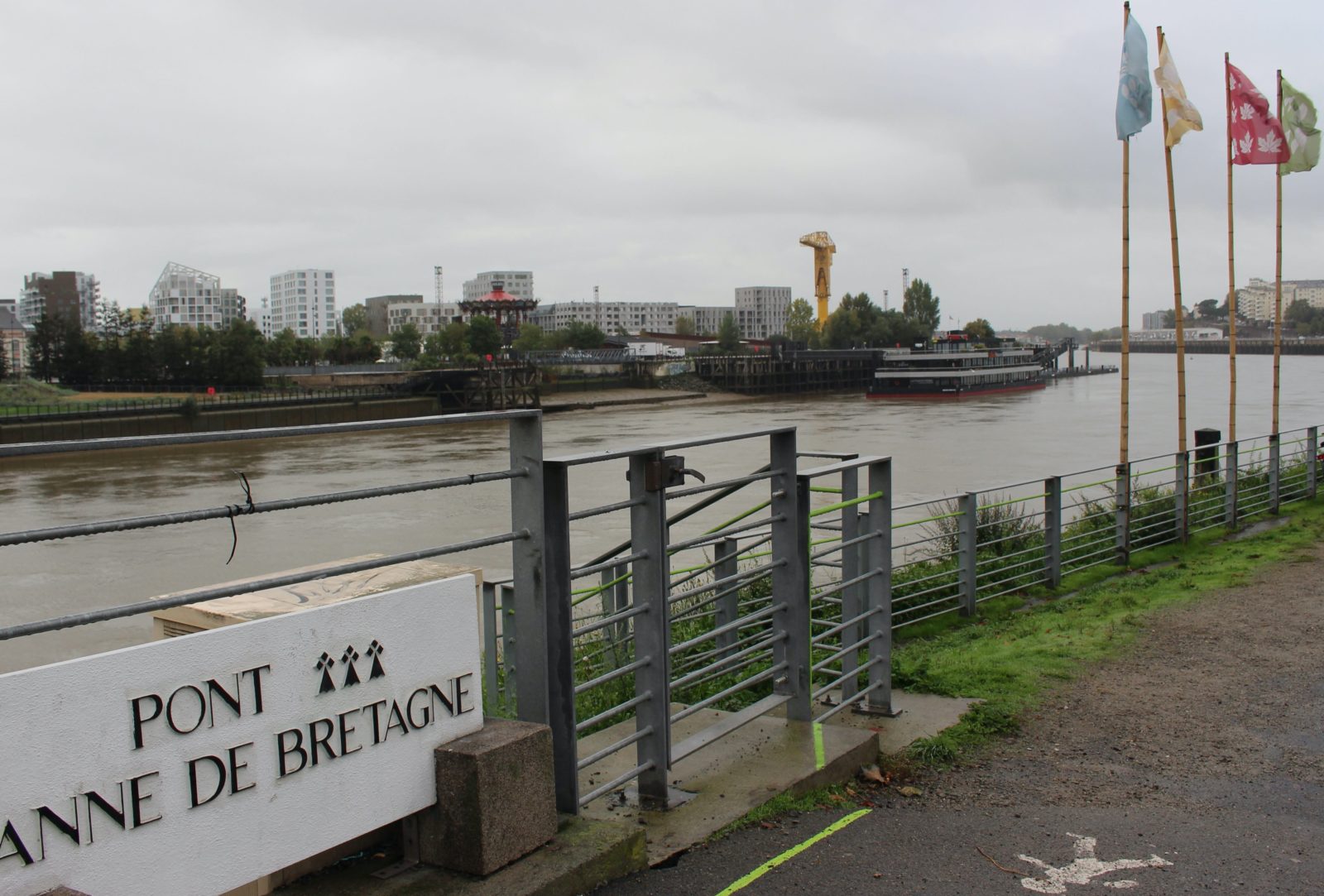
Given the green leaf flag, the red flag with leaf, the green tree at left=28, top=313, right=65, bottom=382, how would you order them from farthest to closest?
the green tree at left=28, top=313, right=65, bottom=382 → the green leaf flag → the red flag with leaf

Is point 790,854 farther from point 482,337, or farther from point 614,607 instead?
point 482,337

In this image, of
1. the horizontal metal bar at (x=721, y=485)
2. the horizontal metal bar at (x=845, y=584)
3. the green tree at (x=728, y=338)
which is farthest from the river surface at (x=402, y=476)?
the green tree at (x=728, y=338)

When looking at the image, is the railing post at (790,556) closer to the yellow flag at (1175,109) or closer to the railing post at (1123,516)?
the railing post at (1123,516)

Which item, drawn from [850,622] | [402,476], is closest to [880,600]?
[850,622]

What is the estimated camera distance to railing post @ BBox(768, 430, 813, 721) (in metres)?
4.96

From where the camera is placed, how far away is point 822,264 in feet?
500

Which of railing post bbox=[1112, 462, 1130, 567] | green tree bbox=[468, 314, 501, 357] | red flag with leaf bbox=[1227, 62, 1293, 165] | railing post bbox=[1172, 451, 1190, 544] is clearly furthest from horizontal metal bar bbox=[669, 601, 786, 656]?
green tree bbox=[468, 314, 501, 357]

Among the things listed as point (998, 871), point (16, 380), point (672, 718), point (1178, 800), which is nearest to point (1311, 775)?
point (1178, 800)

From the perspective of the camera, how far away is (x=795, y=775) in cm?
473

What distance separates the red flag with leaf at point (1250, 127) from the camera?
1555 centimetres

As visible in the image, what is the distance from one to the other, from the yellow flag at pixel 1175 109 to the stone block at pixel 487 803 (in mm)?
12208

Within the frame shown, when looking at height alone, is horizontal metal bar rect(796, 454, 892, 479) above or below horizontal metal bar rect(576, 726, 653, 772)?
above

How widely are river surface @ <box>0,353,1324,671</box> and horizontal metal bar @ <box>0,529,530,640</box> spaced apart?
156cm

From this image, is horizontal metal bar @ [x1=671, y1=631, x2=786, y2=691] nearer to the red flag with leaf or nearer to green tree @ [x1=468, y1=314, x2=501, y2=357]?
the red flag with leaf
